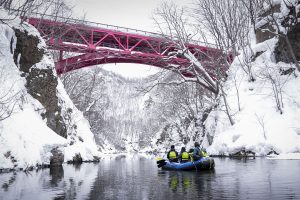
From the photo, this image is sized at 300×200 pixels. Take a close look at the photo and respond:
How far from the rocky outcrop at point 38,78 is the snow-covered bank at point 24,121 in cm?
24

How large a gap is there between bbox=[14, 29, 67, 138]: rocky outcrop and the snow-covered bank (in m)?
0.24

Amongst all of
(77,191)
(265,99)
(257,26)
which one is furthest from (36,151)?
(257,26)

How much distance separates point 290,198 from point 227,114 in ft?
55.3

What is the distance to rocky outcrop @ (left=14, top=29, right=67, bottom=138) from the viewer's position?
55.4 feet

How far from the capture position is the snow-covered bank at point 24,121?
12.3 metres

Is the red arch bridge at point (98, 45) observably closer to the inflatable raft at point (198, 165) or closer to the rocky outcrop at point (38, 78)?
the rocky outcrop at point (38, 78)

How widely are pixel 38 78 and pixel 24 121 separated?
3858 millimetres

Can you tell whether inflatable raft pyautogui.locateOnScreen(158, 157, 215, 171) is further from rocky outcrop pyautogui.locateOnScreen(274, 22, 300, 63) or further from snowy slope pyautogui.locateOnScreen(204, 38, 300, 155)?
rocky outcrop pyautogui.locateOnScreen(274, 22, 300, 63)

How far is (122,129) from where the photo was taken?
13250 cm

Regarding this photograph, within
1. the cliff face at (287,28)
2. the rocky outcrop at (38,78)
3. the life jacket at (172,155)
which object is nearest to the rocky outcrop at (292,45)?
the cliff face at (287,28)

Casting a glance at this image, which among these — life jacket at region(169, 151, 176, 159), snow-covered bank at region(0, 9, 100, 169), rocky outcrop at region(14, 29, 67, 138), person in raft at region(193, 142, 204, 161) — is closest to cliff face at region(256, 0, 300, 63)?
life jacket at region(169, 151, 176, 159)

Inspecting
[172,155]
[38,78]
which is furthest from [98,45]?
[172,155]

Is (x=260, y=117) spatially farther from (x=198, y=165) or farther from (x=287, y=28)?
(x=198, y=165)

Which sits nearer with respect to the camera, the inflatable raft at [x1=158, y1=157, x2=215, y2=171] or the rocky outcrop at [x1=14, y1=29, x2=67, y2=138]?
A: the inflatable raft at [x1=158, y1=157, x2=215, y2=171]
